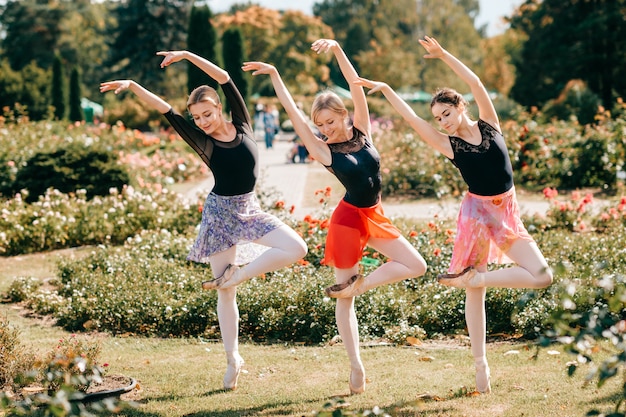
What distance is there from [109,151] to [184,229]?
12.3 feet

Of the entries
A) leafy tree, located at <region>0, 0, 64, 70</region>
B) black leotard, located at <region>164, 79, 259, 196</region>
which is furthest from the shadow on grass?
A: leafy tree, located at <region>0, 0, 64, 70</region>

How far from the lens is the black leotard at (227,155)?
4684 mm

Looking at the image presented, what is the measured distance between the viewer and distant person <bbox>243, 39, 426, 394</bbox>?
445 centimetres

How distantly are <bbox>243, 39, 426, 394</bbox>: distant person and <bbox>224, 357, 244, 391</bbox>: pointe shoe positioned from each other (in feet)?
2.20

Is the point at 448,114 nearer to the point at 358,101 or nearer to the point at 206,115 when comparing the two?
the point at 358,101

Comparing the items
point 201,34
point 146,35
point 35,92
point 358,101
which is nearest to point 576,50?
point 201,34

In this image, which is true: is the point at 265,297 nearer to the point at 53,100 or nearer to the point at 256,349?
the point at 256,349

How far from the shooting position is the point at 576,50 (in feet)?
94.2

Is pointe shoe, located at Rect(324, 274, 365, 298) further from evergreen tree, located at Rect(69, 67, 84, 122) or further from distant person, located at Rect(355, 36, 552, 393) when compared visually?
evergreen tree, located at Rect(69, 67, 84, 122)

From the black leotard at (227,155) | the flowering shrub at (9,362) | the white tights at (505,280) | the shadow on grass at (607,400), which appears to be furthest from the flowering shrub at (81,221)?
the shadow on grass at (607,400)

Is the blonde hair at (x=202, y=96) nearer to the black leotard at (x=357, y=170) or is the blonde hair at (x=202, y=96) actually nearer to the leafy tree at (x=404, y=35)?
the black leotard at (x=357, y=170)

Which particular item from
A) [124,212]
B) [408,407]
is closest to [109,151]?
[124,212]

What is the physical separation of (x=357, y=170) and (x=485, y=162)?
0.69 m

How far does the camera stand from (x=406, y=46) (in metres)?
54.4
